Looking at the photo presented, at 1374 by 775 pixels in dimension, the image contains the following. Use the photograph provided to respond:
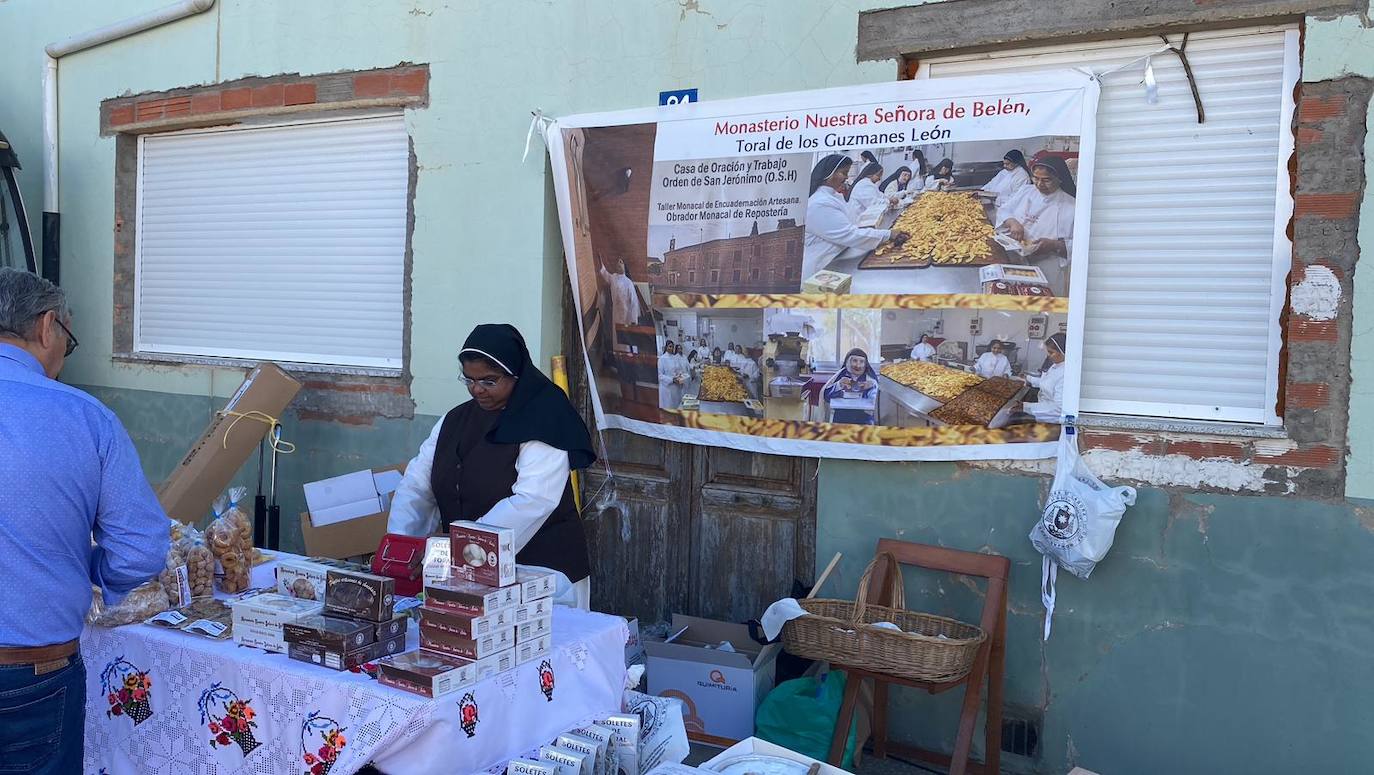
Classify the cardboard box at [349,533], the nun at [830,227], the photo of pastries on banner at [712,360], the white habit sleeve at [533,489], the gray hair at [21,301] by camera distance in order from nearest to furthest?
the gray hair at [21,301] → the white habit sleeve at [533,489] → the nun at [830,227] → the photo of pastries on banner at [712,360] → the cardboard box at [349,533]

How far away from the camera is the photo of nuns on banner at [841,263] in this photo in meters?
4.06

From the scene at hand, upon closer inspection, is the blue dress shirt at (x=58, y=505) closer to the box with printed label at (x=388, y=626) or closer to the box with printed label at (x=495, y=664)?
the box with printed label at (x=388, y=626)

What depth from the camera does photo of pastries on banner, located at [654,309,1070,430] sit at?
411 centimetres

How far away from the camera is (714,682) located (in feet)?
14.2

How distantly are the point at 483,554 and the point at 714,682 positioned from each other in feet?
6.24

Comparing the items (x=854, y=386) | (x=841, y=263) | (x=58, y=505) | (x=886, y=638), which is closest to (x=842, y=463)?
(x=854, y=386)

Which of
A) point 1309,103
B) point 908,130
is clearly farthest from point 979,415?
point 1309,103

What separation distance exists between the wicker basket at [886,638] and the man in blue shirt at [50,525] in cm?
228

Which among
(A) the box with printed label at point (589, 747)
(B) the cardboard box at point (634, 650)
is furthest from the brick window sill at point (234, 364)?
(A) the box with printed label at point (589, 747)

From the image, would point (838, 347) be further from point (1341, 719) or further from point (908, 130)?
point (1341, 719)

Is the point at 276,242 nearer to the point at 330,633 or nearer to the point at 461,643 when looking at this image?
the point at 330,633

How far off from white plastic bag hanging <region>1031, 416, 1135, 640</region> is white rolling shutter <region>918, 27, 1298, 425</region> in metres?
0.28

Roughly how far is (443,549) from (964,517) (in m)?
2.32

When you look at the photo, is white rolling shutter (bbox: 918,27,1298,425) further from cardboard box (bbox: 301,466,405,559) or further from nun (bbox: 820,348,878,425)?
cardboard box (bbox: 301,466,405,559)
